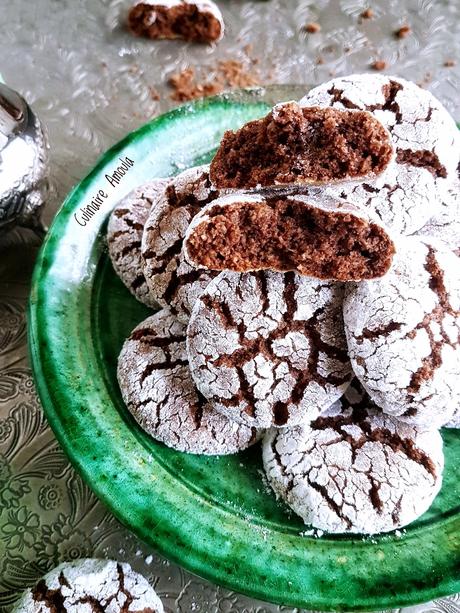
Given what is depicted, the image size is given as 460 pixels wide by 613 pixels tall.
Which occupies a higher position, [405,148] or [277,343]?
[405,148]

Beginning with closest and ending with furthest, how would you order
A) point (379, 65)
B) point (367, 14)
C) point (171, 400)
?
point (171, 400), point (379, 65), point (367, 14)

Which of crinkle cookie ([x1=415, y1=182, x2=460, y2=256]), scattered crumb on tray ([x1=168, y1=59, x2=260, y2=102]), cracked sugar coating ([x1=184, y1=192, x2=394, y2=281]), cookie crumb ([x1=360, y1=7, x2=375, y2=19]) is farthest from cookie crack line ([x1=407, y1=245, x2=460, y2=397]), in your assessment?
cookie crumb ([x1=360, y1=7, x2=375, y2=19])

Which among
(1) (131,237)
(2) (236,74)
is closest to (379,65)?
(2) (236,74)

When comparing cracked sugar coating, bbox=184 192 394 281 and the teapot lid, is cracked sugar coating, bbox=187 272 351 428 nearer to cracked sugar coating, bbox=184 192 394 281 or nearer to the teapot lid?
cracked sugar coating, bbox=184 192 394 281

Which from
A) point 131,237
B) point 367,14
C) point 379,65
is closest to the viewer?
point 131,237

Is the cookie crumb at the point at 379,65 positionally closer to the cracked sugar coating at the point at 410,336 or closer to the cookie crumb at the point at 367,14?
the cookie crumb at the point at 367,14

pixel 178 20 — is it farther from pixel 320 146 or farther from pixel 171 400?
pixel 171 400

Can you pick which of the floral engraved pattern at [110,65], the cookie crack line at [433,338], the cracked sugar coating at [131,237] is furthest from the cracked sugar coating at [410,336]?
the floral engraved pattern at [110,65]

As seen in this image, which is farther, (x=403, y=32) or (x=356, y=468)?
(x=403, y=32)

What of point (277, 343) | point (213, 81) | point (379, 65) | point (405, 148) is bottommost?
point (379, 65)
